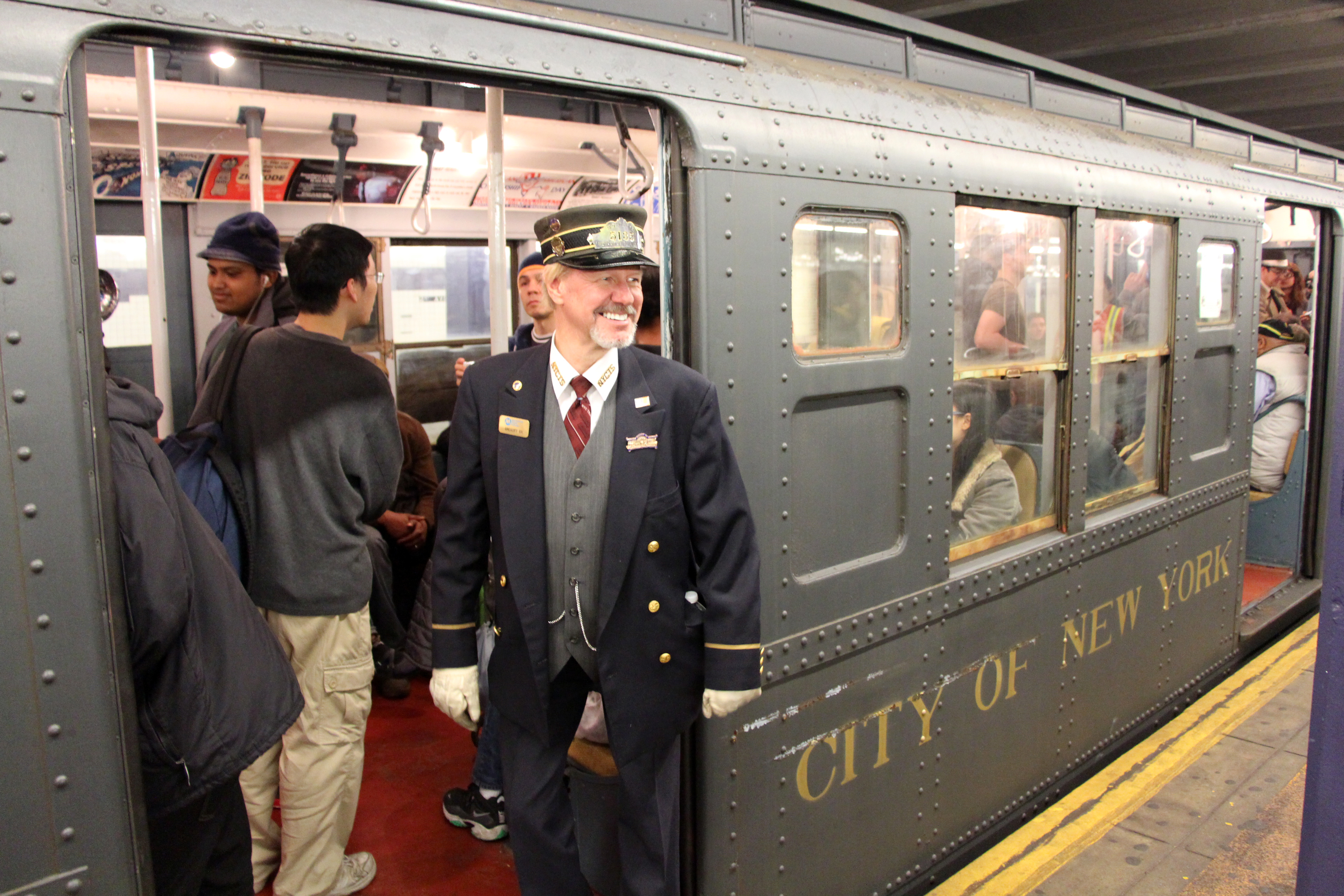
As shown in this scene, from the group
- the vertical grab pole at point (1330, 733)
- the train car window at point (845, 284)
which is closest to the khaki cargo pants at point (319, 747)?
the train car window at point (845, 284)

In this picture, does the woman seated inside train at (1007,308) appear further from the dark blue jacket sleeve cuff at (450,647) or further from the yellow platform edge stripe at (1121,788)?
the dark blue jacket sleeve cuff at (450,647)

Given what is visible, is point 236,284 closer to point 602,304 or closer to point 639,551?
point 602,304

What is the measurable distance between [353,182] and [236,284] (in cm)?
253

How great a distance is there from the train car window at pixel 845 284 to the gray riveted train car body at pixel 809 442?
0.05 meters

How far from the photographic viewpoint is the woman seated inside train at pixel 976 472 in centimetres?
310

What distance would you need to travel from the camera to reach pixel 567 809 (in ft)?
7.68

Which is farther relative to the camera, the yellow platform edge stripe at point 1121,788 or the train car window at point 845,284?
the yellow platform edge stripe at point 1121,788

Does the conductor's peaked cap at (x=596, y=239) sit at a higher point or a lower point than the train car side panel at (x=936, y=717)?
higher

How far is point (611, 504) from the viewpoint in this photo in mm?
2111

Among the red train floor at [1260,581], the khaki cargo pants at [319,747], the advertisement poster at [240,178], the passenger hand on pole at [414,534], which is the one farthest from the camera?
the red train floor at [1260,581]

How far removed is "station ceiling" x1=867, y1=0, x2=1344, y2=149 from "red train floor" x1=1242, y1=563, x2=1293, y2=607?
291cm

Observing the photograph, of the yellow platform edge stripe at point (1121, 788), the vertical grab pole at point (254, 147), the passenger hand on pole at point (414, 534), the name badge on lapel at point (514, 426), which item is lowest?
the yellow platform edge stripe at point (1121, 788)

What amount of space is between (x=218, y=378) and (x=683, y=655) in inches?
63.2

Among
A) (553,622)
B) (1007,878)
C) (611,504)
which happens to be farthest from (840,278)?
(1007,878)
